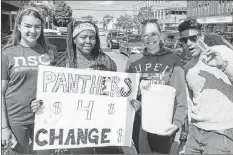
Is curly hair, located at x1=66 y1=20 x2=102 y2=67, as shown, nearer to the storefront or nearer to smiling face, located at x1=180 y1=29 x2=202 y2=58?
smiling face, located at x1=180 y1=29 x2=202 y2=58

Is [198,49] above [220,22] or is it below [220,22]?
below

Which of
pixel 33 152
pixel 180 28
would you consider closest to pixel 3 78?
Answer: pixel 33 152

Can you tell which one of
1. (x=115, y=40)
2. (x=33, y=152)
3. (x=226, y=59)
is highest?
(x=115, y=40)

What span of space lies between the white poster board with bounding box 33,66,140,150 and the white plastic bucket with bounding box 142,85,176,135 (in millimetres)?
236

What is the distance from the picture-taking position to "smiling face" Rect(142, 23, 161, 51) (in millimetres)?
2580

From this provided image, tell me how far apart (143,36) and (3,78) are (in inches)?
53.4

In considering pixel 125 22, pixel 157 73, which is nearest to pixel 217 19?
pixel 125 22

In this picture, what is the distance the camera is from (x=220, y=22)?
41.7m

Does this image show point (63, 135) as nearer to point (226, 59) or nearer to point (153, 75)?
point (153, 75)

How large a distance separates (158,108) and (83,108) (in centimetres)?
73

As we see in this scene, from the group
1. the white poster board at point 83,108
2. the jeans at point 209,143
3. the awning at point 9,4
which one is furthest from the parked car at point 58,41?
the awning at point 9,4

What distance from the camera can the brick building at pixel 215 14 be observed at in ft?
132

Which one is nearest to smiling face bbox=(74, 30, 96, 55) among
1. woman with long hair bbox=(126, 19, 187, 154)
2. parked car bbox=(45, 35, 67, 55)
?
woman with long hair bbox=(126, 19, 187, 154)

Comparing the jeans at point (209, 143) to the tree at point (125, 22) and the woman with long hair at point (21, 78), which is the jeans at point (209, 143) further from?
the tree at point (125, 22)
